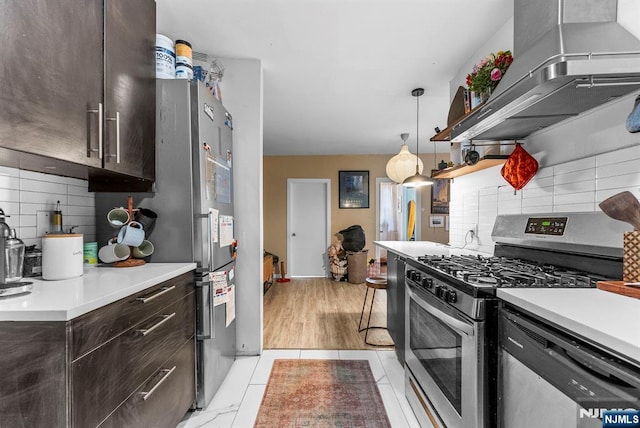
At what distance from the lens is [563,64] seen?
1.03 meters

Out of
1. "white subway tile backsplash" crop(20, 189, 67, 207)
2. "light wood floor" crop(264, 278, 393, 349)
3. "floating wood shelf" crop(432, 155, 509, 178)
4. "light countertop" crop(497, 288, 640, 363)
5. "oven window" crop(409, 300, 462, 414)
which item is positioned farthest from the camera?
"light wood floor" crop(264, 278, 393, 349)

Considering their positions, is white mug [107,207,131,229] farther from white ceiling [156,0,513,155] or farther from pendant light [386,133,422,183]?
pendant light [386,133,422,183]

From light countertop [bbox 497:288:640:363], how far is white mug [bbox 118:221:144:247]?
66.1 inches

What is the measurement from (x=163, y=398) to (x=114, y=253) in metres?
0.75

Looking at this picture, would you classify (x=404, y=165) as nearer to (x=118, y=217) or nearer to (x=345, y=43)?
(x=345, y=43)

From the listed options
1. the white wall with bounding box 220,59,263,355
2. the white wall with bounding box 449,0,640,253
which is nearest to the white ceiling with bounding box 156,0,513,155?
the white wall with bounding box 220,59,263,355

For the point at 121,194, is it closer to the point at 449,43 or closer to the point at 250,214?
the point at 250,214

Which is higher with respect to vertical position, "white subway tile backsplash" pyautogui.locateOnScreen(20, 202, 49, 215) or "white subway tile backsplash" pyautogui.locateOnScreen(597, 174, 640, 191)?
"white subway tile backsplash" pyautogui.locateOnScreen(597, 174, 640, 191)

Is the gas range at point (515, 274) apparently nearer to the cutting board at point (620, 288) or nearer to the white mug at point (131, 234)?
the cutting board at point (620, 288)

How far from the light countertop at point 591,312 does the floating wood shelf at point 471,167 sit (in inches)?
44.4

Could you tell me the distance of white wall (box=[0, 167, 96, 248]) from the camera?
50.4 inches

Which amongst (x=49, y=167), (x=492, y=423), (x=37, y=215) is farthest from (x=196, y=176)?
(x=492, y=423)

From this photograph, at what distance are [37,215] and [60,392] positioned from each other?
96 centimetres

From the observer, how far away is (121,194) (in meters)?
1.70
